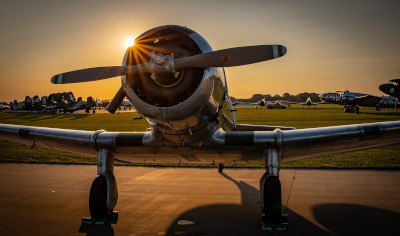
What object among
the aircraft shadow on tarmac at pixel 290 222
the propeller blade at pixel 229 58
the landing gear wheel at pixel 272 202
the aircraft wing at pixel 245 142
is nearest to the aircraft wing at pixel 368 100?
the aircraft wing at pixel 245 142

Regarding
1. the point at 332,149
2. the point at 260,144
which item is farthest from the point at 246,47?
the point at 332,149

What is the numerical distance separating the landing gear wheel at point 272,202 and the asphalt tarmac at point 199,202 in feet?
0.88

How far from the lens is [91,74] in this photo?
543 cm

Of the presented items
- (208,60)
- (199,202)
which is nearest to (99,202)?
(199,202)

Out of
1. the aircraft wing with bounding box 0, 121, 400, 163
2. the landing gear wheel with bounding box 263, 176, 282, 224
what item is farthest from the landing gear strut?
the aircraft wing with bounding box 0, 121, 400, 163

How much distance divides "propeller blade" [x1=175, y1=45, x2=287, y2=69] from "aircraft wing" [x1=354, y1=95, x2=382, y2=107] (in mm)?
59810

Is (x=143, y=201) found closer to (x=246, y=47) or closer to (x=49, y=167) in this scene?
(x=246, y=47)

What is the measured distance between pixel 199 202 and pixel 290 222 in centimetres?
201

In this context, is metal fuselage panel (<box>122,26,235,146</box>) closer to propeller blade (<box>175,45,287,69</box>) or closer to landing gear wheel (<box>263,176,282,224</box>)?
propeller blade (<box>175,45,287,69</box>)

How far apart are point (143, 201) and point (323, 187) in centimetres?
422

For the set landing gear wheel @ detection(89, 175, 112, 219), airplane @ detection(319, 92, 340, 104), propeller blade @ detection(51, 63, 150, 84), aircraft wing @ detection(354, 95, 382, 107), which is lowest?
landing gear wheel @ detection(89, 175, 112, 219)

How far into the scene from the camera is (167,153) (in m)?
6.57

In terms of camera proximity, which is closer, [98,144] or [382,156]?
[98,144]

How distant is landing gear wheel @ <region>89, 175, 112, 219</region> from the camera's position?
6.11 meters
